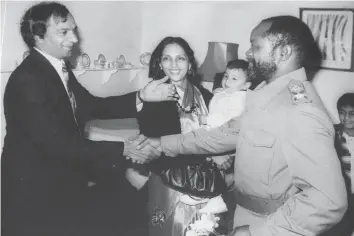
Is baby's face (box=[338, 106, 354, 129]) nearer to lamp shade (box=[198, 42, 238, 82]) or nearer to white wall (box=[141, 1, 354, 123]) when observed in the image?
white wall (box=[141, 1, 354, 123])

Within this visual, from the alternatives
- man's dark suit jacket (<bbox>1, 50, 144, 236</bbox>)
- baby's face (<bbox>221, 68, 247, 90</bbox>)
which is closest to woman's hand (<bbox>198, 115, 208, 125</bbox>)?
baby's face (<bbox>221, 68, 247, 90</bbox>)

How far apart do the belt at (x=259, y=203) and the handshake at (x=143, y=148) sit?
0.32 metres

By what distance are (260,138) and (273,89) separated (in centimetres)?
11

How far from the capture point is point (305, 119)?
0.68 m

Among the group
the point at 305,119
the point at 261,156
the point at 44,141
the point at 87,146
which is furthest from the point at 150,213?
the point at 305,119

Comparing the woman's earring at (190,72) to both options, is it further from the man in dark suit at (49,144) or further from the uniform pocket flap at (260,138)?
the uniform pocket flap at (260,138)

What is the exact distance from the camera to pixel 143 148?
3.59ft

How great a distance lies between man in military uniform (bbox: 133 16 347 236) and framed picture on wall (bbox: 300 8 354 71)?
14cm

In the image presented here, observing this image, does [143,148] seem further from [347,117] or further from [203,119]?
[347,117]

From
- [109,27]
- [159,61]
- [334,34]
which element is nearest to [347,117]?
[334,34]

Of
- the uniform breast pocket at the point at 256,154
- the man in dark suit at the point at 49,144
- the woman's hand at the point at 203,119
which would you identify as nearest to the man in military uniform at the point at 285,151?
the uniform breast pocket at the point at 256,154

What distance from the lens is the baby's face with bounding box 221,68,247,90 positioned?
101 centimetres

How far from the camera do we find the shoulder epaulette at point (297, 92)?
705mm

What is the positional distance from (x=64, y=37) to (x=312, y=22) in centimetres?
64
